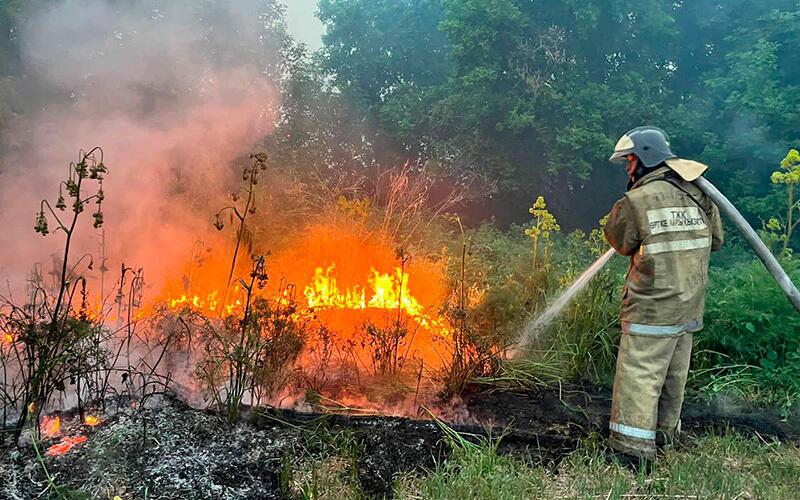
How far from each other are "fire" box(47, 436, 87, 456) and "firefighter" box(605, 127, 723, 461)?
3290 millimetres

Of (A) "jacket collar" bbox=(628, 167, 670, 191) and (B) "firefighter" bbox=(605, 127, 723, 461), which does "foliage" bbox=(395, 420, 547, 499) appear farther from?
(A) "jacket collar" bbox=(628, 167, 670, 191)

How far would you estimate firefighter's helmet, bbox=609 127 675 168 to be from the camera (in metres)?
3.68

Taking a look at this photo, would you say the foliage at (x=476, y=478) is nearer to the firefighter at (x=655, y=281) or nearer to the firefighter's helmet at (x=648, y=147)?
the firefighter at (x=655, y=281)

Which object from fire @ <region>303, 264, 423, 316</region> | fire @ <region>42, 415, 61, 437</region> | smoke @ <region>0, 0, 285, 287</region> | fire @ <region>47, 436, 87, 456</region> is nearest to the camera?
fire @ <region>47, 436, 87, 456</region>

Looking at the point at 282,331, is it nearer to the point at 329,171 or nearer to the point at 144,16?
the point at 144,16

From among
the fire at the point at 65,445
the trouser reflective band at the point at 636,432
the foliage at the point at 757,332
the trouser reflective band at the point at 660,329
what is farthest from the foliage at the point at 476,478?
the foliage at the point at 757,332

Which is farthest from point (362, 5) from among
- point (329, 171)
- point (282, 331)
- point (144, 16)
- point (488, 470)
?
point (488, 470)

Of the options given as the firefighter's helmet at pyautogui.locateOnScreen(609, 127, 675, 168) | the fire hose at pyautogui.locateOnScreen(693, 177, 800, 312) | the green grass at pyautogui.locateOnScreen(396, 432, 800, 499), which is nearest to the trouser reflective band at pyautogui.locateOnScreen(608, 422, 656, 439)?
the green grass at pyautogui.locateOnScreen(396, 432, 800, 499)

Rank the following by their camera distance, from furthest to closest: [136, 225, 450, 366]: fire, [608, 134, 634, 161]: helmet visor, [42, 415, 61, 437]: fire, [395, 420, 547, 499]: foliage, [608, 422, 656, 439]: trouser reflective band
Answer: [136, 225, 450, 366]: fire < [608, 134, 634, 161]: helmet visor < [608, 422, 656, 439]: trouser reflective band < [42, 415, 61, 437]: fire < [395, 420, 547, 499]: foliage

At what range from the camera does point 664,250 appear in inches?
138

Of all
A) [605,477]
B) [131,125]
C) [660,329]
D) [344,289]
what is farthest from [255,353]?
[131,125]

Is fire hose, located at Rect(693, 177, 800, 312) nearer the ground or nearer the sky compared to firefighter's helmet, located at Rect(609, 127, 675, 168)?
nearer the ground

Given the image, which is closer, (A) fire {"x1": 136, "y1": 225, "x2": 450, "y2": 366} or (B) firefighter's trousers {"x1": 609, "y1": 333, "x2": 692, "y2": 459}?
(B) firefighter's trousers {"x1": 609, "y1": 333, "x2": 692, "y2": 459}

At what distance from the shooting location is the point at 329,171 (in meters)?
16.3
